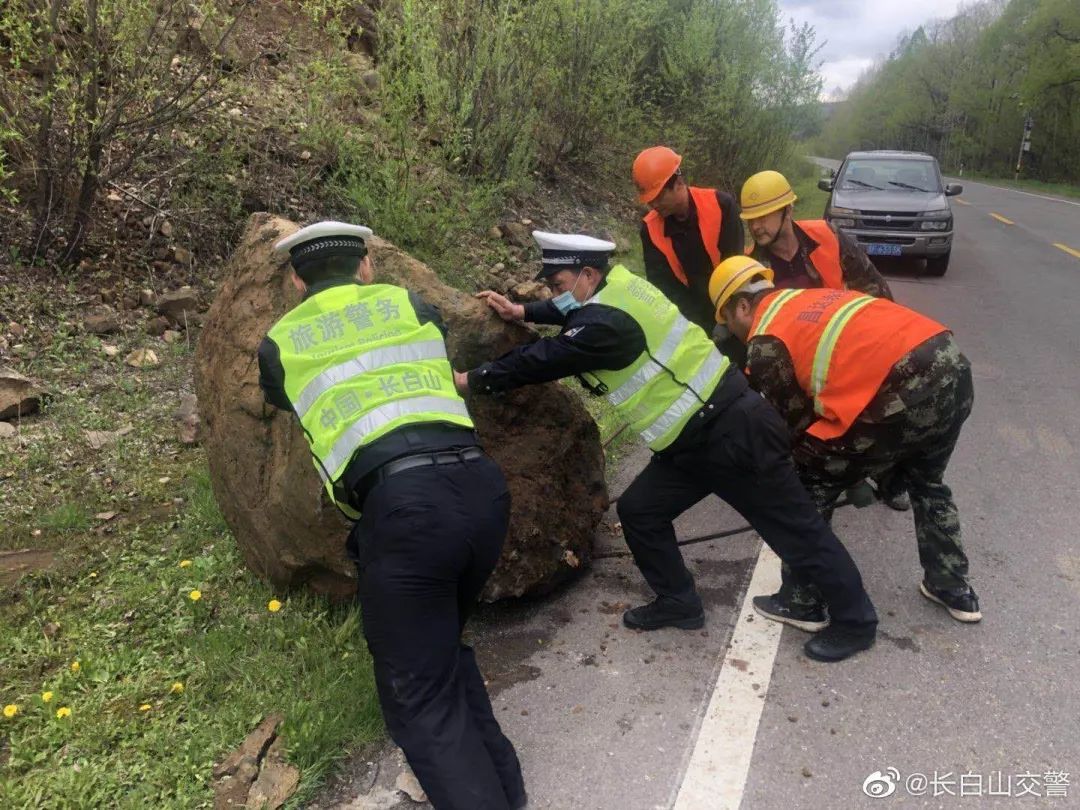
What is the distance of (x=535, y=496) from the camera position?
333 cm

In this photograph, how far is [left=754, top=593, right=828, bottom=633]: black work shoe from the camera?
3.13 meters

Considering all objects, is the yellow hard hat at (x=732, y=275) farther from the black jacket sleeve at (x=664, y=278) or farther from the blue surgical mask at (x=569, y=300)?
the black jacket sleeve at (x=664, y=278)

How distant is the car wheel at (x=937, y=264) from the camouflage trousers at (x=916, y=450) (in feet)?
29.9

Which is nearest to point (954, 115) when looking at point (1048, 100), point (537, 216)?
point (1048, 100)

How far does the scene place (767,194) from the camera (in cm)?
385

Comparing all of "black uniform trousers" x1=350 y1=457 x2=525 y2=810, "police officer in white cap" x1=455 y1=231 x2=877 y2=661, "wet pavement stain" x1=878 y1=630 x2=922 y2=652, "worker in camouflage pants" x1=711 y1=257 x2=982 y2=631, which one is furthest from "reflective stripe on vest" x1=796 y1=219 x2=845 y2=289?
"black uniform trousers" x1=350 y1=457 x2=525 y2=810

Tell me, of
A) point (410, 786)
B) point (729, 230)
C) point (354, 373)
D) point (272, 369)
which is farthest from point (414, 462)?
point (729, 230)

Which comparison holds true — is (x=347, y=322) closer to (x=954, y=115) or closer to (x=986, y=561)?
(x=986, y=561)

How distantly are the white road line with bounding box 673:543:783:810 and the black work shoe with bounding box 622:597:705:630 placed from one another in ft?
0.57

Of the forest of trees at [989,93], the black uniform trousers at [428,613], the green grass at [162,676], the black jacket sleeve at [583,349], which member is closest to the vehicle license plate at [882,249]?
the black jacket sleeve at [583,349]

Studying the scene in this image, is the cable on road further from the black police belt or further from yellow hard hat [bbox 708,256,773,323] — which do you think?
the black police belt

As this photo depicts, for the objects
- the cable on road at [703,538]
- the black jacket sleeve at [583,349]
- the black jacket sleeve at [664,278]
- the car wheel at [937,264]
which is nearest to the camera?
the black jacket sleeve at [583,349]

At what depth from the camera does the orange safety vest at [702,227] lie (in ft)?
14.2

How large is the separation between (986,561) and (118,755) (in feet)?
11.9
